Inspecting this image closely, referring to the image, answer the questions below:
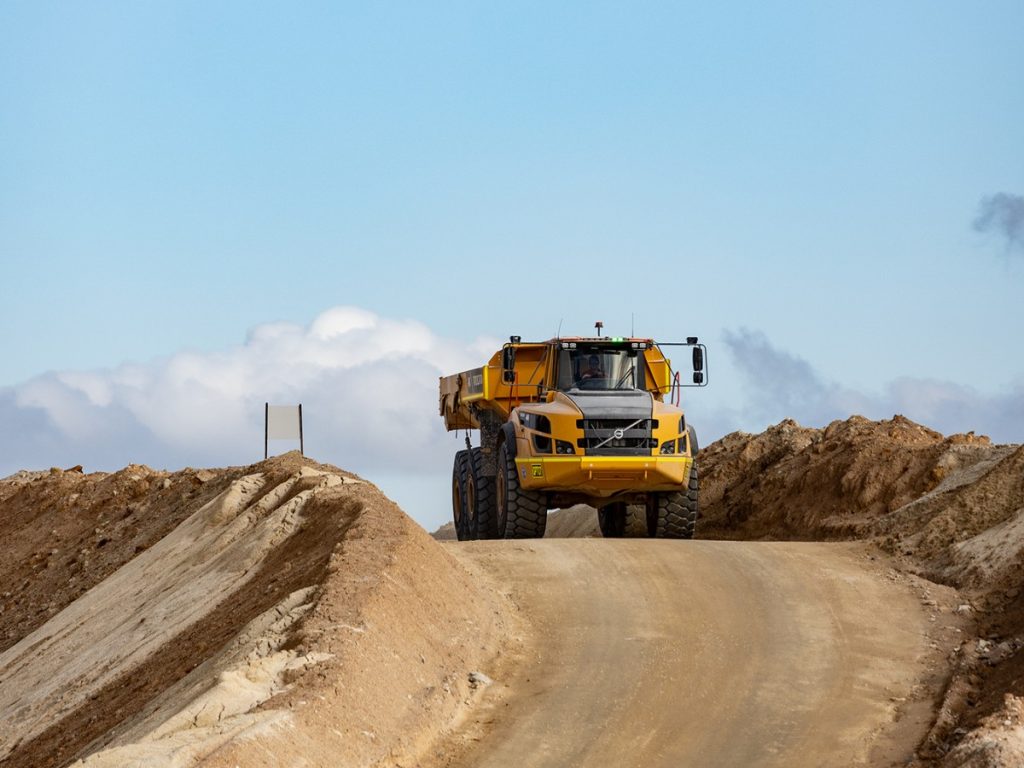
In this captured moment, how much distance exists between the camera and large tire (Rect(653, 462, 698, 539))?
74.8 feet

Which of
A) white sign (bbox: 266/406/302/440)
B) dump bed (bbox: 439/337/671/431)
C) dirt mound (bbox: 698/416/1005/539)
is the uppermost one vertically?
dump bed (bbox: 439/337/671/431)

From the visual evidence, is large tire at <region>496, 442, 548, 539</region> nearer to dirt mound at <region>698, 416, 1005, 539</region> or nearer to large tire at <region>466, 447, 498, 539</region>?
large tire at <region>466, 447, 498, 539</region>

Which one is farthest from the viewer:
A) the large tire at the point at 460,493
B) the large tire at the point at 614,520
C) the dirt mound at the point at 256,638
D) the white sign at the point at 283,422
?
the white sign at the point at 283,422

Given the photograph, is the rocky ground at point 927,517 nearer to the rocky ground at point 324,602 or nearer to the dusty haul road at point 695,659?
the rocky ground at point 324,602

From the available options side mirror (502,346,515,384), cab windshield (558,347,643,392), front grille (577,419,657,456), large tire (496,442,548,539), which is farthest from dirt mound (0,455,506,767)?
cab windshield (558,347,643,392)

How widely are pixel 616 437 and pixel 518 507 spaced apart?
2084mm

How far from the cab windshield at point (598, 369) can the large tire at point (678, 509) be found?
184 cm

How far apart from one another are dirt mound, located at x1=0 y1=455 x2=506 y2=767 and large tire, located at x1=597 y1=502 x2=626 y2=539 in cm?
478

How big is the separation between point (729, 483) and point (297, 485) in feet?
41.9

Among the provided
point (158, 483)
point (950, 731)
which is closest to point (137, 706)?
point (950, 731)

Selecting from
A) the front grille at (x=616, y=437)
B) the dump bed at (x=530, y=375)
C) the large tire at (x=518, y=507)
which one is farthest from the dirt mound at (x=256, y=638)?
the front grille at (x=616, y=437)

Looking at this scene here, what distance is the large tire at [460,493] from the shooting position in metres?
25.8

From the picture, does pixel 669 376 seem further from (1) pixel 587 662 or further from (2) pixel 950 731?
(2) pixel 950 731

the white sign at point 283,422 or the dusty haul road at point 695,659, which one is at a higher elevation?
the white sign at point 283,422
